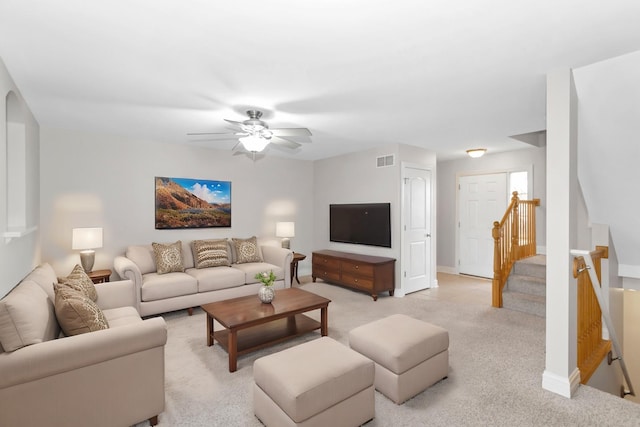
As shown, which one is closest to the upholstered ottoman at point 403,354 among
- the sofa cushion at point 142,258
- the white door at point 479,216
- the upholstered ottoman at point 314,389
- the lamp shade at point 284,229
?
the upholstered ottoman at point 314,389

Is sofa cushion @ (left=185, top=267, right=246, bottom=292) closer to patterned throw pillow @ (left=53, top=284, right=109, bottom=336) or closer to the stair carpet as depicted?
patterned throw pillow @ (left=53, top=284, right=109, bottom=336)

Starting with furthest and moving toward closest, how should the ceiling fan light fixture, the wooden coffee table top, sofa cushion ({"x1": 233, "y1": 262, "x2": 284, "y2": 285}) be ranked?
sofa cushion ({"x1": 233, "y1": 262, "x2": 284, "y2": 285})
the ceiling fan light fixture
the wooden coffee table top

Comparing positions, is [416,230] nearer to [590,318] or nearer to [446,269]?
[446,269]

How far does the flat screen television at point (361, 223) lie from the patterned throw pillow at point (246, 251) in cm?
166

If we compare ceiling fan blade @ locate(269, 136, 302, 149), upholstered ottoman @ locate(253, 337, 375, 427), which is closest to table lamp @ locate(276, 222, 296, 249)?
ceiling fan blade @ locate(269, 136, 302, 149)

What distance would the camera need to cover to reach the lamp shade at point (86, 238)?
3.98 metres

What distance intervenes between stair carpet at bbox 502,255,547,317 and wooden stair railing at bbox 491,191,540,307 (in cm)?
9

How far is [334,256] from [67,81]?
13.7 feet

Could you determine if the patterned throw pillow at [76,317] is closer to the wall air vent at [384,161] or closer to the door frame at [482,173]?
the wall air vent at [384,161]

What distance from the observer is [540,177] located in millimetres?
5406

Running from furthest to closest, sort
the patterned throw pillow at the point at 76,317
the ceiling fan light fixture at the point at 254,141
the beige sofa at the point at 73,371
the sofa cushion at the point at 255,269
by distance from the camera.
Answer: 1. the sofa cushion at the point at 255,269
2. the ceiling fan light fixture at the point at 254,141
3. the patterned throw pillow at the point at 76,317
4. the beige sofa at the point at 73,371

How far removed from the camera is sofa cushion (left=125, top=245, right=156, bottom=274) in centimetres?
437

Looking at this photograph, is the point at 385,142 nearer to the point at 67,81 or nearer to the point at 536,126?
the point at 536,126

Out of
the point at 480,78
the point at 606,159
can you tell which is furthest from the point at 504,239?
the point at 480,78
